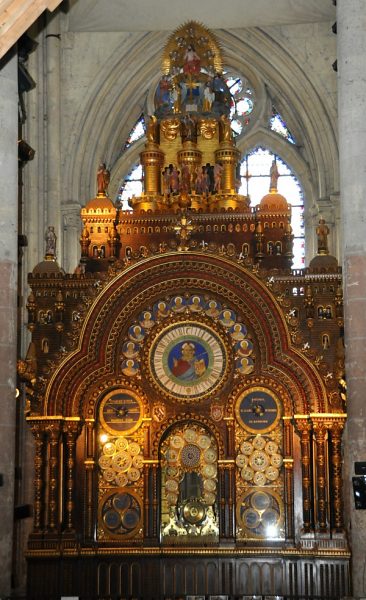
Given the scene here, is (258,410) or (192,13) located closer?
(258,410)

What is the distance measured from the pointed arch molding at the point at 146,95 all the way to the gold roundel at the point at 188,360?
793 cm

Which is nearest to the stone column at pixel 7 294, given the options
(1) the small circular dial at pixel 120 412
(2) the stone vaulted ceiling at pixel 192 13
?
(1) the small circular dial at pixel 120 412

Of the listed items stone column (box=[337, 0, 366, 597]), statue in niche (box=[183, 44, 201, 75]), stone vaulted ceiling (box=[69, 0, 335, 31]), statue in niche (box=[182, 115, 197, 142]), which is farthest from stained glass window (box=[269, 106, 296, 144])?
stone column (box=[337, 0, 366, 597])

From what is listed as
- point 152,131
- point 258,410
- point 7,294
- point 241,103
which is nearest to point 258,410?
point 258,410

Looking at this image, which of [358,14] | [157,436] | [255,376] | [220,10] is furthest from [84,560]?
[220,10]

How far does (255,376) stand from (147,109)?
11326 millimetres

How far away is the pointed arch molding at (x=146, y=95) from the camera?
30.4m

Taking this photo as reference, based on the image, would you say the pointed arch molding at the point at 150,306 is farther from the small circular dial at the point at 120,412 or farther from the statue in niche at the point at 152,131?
the statue in niche at the point at 152,131

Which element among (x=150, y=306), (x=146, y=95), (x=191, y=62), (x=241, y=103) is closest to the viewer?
(x=150, y=306)

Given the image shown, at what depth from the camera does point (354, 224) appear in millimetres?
21266

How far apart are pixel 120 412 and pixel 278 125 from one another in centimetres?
1182

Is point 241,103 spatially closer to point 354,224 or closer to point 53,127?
point 53,127

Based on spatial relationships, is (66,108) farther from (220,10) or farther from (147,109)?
(220,10)

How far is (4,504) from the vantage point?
66.5 ft
